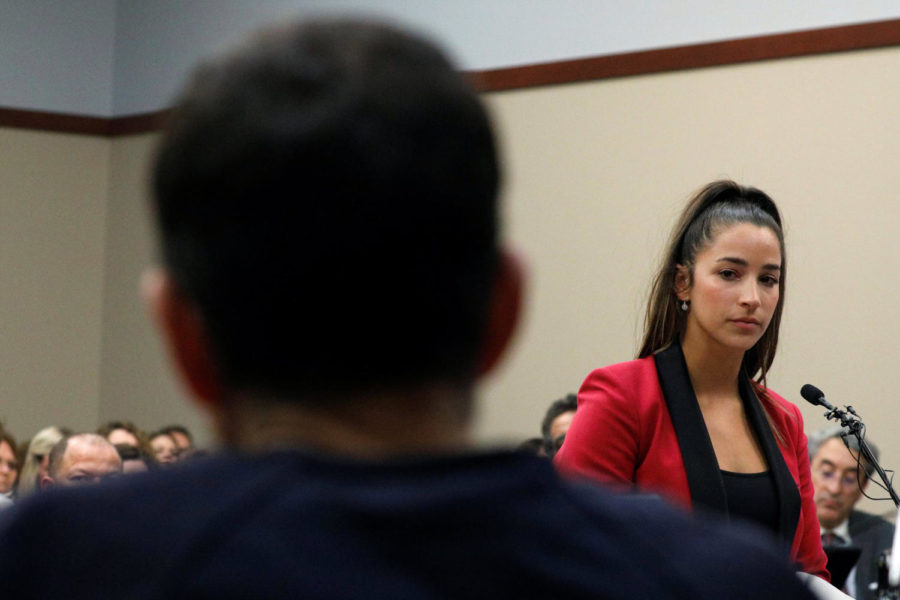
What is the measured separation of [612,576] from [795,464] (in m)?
1.85

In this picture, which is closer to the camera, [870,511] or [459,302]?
[459,302]

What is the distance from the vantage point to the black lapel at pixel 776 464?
2.23m

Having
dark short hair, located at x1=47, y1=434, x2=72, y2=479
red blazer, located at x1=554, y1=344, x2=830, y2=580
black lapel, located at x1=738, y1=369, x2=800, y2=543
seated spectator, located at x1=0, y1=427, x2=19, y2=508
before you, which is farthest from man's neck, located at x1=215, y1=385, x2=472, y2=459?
seated spectator, located at x1=0, y1=427, x2=19, y2=508

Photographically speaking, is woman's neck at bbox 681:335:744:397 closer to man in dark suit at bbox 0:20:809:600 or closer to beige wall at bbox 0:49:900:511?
man in dark suit at bbox 0:20:809:600

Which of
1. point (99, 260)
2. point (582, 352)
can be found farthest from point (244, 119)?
point (99, 260)

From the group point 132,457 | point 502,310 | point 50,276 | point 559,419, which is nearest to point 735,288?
point 502,310

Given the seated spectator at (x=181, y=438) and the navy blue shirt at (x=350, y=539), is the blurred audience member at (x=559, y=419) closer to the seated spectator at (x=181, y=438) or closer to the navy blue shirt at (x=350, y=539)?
the seated spectator at (x=181, y=438)

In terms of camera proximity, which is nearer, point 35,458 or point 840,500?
point 840,500

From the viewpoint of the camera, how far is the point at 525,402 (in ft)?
21.4

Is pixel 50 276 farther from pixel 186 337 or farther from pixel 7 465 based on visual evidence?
pixel 186 337

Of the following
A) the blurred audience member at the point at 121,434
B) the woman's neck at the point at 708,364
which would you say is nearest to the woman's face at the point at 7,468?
the blurred audience member at the point at 121,434

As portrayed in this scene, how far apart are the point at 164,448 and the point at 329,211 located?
5.95m

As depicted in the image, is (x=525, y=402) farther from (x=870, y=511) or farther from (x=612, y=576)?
(x=612, y=576)

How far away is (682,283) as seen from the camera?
8.05 ft
